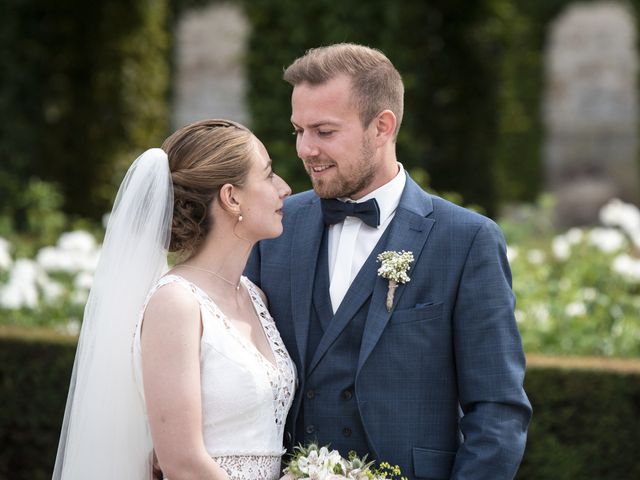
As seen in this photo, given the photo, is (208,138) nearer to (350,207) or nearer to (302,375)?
(350,207)

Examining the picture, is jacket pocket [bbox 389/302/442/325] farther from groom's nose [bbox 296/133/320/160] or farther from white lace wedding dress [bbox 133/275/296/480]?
groom's nose [bbox 296/133/320/160]

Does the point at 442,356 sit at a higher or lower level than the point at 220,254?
lower

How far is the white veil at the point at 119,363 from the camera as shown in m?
2.91

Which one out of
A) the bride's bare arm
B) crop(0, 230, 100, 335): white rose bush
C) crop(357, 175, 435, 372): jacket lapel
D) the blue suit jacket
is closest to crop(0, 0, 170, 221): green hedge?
crop(0, 230, 100, 335): white rose bush

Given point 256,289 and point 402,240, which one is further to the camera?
point 256,289

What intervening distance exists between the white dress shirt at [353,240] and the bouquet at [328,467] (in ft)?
1.49

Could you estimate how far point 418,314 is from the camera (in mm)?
A: 2873

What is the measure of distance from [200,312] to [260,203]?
37 cm

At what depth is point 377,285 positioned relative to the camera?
9.53 feet

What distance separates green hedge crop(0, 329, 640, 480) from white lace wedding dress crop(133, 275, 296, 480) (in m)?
Result: 2.26

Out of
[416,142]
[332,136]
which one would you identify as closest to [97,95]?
[416,142]

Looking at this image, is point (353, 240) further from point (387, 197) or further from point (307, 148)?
point (307, 148)

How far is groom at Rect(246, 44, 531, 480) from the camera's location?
9.29 ft

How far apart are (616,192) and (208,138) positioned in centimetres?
1732
